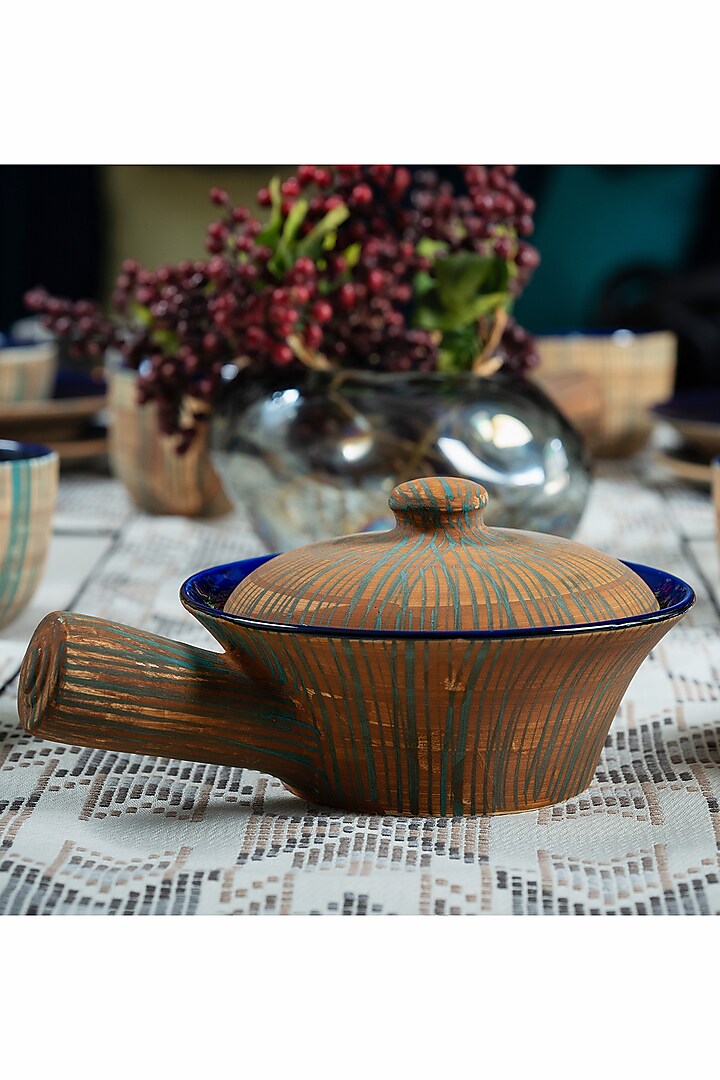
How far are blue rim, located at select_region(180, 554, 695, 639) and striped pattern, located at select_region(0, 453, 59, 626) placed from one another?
18cm

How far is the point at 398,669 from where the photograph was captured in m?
0.41

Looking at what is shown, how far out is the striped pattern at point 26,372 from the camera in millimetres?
1006

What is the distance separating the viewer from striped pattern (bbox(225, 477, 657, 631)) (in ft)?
1.35

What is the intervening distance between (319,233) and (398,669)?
0.40 meters

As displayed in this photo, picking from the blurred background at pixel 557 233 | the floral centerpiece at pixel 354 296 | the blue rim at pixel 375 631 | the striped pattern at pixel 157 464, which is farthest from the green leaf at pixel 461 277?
the blurred background at pixel 557 233

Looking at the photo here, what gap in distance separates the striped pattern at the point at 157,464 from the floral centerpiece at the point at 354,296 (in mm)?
92

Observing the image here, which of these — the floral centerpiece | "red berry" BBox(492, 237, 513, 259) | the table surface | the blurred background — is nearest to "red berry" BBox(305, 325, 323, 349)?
the floral centerpiece

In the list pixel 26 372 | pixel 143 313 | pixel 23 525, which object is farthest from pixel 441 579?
pixel 26 372

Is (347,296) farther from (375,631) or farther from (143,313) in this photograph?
(375,631)

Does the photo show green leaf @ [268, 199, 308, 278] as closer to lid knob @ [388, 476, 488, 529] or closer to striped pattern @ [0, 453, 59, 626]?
striped pattern @ [0, 453, 59, 626]

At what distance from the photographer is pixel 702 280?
1.43 metres

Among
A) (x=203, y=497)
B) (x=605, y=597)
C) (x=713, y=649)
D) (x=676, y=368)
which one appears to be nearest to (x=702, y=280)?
(x=676, y=368)

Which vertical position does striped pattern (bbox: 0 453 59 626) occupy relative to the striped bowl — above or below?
below

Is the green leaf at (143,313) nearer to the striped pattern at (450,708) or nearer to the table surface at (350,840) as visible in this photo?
the table surface at (350,840)
